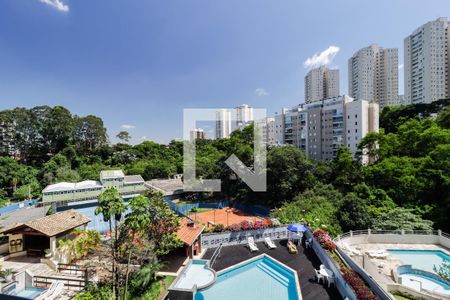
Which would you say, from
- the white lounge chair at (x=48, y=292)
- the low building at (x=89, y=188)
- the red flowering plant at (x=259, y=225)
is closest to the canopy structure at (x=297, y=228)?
the red flowering plant at (x=259, y=225)

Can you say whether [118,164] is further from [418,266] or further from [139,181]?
[418,266]

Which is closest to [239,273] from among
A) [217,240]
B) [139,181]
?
[217,240]

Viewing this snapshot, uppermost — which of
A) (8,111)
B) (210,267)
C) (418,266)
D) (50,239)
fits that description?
(8,111)

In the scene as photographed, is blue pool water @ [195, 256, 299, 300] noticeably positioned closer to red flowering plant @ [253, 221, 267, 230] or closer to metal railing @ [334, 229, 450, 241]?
red flowering plant @ [253, 221, 267, 230]

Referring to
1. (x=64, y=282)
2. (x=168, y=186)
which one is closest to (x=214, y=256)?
(x=64, y=282)

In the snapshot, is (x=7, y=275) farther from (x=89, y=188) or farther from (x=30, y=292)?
(x=89, y=188)
